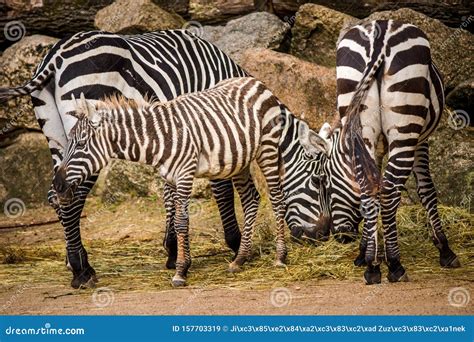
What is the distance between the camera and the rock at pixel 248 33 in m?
12.3

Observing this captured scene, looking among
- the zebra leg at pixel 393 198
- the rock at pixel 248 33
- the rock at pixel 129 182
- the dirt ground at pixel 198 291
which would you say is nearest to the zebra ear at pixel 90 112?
the dirt ground at pixel 198 291

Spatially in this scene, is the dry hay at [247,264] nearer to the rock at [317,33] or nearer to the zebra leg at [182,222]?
the zebra leg at [182,222]

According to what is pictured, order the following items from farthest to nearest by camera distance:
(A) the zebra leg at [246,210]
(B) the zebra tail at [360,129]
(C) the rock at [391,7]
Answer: (C) the rock at [391,7]
(A) the zebra leg at [246,210]
(B) the zebra tail at [360,129]

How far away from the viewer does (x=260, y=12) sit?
41.9ft

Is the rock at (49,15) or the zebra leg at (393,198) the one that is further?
the rock at (49,15)

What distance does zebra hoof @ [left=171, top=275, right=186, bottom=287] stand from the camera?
775cm

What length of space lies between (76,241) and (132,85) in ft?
5.12

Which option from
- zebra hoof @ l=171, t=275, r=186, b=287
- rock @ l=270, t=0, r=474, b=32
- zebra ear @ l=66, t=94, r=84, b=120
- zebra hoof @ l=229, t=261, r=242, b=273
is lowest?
zebra hoof @ l=229, t=261, r=242, b=273

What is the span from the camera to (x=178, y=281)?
7758 mm

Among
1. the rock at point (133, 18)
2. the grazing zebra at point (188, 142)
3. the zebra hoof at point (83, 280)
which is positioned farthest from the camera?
the rock at point (133, 18)

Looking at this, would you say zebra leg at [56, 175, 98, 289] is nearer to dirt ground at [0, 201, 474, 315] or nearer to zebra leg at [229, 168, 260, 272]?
dirt ground at [0, 201, 474, 315]

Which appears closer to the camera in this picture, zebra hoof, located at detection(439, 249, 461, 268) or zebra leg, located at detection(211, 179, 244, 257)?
zebra hoof, located at detection(439, 249, 461, 268)

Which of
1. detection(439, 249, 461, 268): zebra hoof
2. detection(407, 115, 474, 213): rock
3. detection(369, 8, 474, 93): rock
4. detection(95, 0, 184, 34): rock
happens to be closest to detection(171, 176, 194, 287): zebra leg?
detection(439, 249, 461, 268): zebra hoof

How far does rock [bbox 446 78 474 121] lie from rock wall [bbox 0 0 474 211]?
12mm
